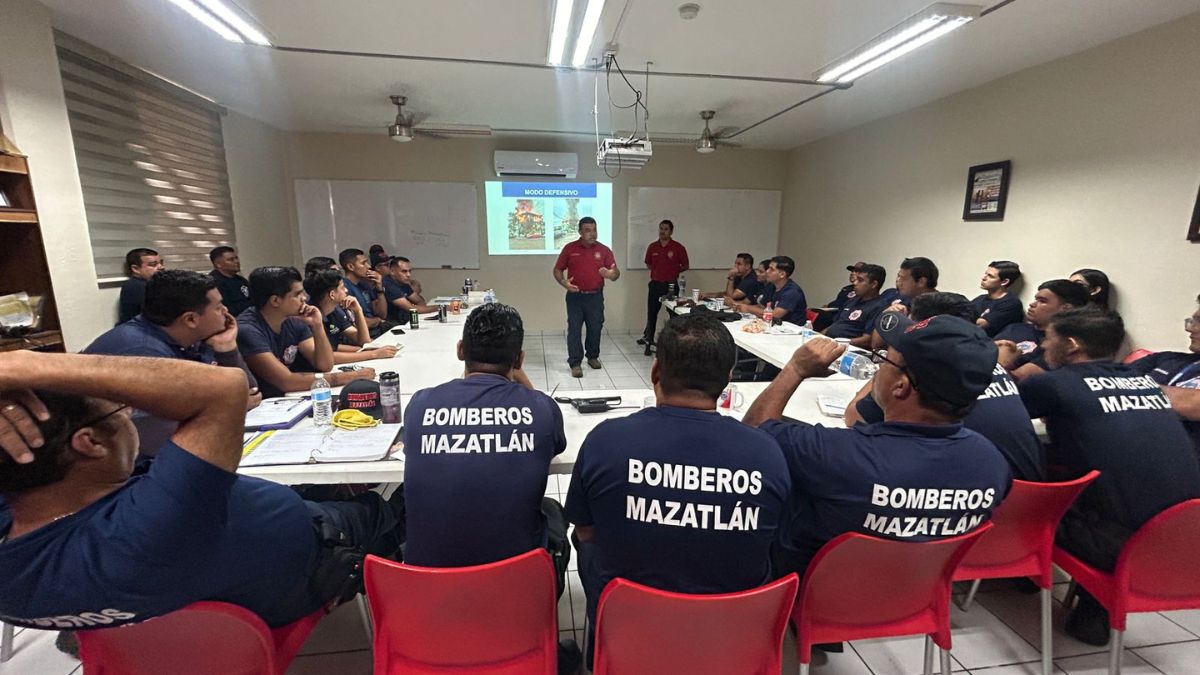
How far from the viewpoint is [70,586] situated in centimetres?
80

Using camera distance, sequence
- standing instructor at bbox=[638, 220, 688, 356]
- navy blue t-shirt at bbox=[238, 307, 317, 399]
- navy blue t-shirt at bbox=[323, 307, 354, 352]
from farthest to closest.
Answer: standing instructor at bbox=[638, 220, 688, 356], navy blue t-shirt at bbox=[323, 307, 354, 352], navy blue t-shirt at bbox=[238, 307, 317, 399]

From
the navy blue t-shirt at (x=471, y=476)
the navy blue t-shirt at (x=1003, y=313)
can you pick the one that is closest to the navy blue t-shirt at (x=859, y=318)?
the navy blue t-shirt at (x=1003, y=313)

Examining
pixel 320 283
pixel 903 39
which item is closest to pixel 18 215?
pixel 320 283

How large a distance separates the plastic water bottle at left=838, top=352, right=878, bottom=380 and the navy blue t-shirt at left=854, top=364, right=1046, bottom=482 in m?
0.95

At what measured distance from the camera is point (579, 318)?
546 cm

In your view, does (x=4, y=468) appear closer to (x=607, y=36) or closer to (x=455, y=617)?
(x=455, y=617)

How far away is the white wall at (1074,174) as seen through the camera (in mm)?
2920

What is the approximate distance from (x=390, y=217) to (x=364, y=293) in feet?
7.68

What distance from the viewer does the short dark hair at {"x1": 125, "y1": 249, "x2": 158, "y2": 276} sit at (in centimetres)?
354

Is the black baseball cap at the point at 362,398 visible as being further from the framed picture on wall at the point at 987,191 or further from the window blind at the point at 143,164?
the framed picture on wall at the point at 987,191

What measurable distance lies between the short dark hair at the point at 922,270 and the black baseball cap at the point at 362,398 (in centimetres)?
402

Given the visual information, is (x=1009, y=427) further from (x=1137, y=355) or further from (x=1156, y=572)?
(x=1137, y=355)

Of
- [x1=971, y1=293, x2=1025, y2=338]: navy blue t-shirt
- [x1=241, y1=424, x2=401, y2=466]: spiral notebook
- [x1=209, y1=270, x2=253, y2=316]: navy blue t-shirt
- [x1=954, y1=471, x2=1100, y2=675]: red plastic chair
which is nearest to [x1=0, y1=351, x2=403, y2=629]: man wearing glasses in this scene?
[x1=241, y1=424, x2=401, y2=466]: spiral notebook

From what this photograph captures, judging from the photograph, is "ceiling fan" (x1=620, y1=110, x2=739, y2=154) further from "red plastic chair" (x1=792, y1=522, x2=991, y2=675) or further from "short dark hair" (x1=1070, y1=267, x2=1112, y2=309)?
"red plastic chair" (x1=792, y1=522, x2=991, y2=675)
